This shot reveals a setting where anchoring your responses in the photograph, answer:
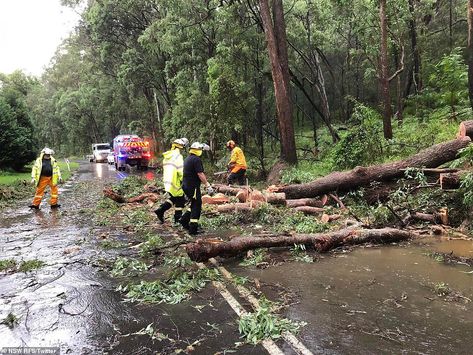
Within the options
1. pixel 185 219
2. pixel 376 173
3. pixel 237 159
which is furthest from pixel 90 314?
pixel 237 159

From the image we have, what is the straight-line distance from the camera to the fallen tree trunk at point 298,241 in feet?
21.7

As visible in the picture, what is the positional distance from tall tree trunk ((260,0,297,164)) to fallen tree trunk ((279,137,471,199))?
15.7 feet

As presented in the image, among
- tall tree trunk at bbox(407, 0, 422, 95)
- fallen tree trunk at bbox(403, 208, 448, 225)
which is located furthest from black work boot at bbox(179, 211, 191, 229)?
tall tree trunk at bbox(407, 0, 422, 95)

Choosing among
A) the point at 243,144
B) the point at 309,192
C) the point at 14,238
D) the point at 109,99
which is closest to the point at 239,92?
the point at 243,144

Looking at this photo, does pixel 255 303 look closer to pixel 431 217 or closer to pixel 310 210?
pixel 431 217

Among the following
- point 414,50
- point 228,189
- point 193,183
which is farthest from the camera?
point 414,50

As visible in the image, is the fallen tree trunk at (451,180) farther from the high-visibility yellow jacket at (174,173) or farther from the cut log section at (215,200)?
the high-visibility yellow jacket at (174,173)

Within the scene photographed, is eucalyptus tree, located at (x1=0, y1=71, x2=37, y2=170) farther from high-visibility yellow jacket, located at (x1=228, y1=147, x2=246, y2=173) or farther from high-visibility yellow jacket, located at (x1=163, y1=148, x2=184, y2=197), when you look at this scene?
high-visibility yellow jacket, located at (x1=163, y1=148, x2=184, y2=197)

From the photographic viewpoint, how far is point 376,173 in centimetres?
1050

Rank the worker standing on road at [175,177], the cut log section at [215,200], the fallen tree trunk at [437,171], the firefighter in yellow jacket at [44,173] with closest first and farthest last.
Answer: the fallen tree trunk at [437,171] → the worker standing on road at [175,177] → the cut log section at [215,200] → the firefighter in yellow jacket at [44,173]

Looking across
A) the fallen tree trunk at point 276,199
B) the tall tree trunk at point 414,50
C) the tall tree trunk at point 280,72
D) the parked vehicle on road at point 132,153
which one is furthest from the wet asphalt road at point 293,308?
the parked vehicle on road at point 132,153

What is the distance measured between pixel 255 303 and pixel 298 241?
2.48 meters

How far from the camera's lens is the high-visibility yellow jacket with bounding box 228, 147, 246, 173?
14.5 meters

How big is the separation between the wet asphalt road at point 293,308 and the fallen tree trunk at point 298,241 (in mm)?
284
